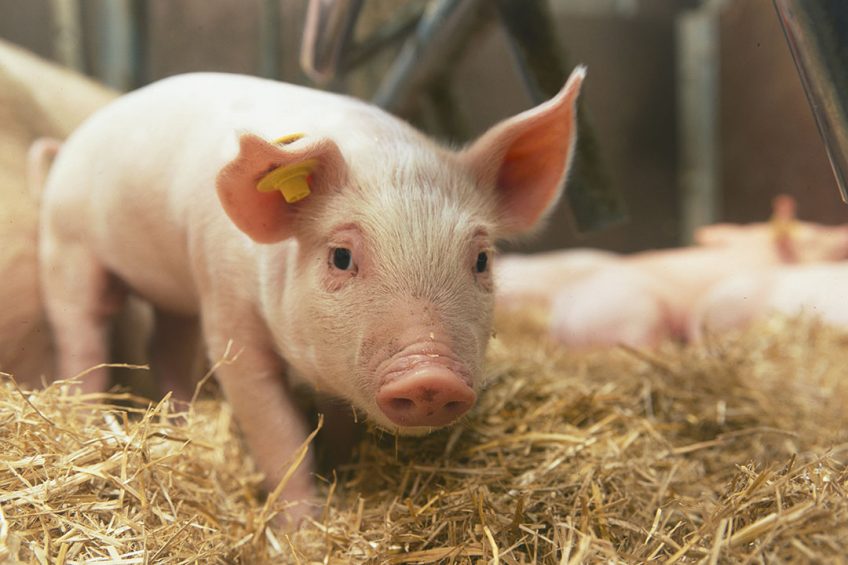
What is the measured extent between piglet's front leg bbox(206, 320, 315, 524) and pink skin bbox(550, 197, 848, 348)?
6.64 feet

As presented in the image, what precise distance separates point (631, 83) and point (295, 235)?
3891 millimetres

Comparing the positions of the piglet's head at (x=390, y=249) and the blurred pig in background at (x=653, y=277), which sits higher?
the piglet's head at (x=390, y=249)

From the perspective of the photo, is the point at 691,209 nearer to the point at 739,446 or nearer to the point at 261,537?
the point at 739,446

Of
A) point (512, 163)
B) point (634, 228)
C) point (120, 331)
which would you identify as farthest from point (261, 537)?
point (634, 228)

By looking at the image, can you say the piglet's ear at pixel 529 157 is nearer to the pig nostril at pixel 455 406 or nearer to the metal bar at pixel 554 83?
the metal bar at pixel 554 83

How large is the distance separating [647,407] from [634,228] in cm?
328

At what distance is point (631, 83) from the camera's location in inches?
194

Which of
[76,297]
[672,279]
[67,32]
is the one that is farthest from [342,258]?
[672,279]

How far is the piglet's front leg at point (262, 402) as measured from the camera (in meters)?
1.85

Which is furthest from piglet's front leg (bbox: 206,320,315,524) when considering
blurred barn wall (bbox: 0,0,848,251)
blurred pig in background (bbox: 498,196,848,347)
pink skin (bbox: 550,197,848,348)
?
pink skin (bbox: 550,197,848,348)

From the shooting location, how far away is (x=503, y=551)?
4.43 feet

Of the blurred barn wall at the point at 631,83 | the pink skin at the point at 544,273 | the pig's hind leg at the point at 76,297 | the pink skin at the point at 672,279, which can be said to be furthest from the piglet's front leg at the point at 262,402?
the pink skin at the point at 544,273

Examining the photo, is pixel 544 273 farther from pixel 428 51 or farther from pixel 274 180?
pixel 274 180

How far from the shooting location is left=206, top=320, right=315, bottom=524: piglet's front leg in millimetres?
1850
